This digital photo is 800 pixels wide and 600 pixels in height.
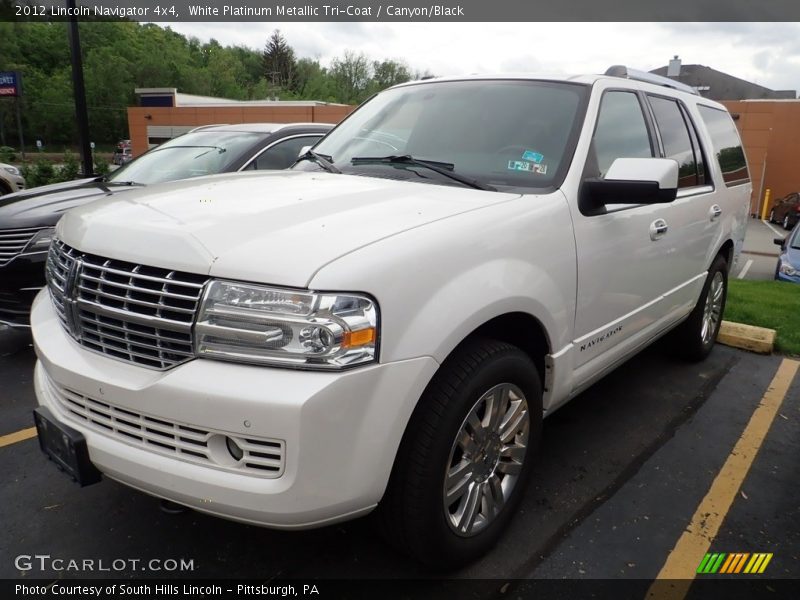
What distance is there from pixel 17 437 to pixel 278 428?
8.12 feet

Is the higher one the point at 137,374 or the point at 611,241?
the point at 611,241

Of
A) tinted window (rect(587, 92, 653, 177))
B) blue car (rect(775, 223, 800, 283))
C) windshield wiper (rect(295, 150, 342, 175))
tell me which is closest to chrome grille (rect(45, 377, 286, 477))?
windshield wiper (rect(295, 150, 342, 175))

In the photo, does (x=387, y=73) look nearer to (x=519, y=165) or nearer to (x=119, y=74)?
(x=119, y=74)

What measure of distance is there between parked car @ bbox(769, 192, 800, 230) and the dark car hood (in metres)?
22.6

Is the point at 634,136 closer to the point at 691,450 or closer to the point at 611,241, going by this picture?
the point at 611,241

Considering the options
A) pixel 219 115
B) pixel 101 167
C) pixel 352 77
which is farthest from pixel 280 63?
pixel 101 167

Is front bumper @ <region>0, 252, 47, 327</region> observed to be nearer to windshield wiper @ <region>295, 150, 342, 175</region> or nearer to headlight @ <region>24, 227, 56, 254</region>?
headlight @ <region>24, 227, 56, 254</region>

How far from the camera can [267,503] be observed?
175cm

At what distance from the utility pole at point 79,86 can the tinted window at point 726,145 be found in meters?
8.73

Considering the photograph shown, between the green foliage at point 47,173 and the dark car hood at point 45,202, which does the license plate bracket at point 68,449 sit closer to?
the dark car hood at point 45,202

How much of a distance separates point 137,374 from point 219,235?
0.51m

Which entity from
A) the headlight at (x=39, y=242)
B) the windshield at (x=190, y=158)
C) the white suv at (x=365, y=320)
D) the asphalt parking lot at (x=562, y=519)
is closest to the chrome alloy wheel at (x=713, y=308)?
the asphalt parking lot at (x=562, y=519)

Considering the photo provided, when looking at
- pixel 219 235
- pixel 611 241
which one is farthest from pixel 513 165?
pixel 219 235

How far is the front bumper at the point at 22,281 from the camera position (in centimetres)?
419
